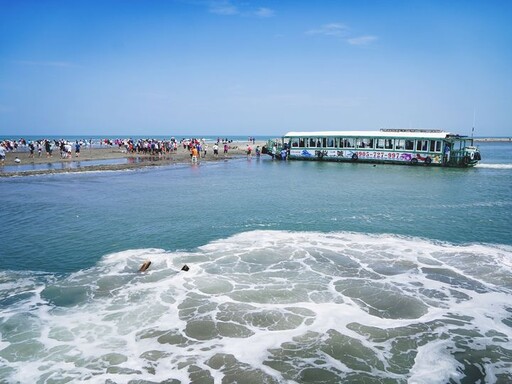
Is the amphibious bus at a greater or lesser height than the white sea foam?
greater

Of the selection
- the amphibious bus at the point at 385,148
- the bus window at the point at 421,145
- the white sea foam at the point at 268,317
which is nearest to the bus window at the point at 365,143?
the amphibious bus at the point at 385,148

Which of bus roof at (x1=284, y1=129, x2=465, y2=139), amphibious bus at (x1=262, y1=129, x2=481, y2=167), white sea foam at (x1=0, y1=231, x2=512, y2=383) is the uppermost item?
bus roof at (x1=284, y1=129, x2=465, y2=139)

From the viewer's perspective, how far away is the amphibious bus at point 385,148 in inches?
1649

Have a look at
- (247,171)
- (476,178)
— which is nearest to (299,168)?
(247,171)

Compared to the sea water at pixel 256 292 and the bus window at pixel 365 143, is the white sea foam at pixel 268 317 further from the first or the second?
the bus window at pixel 365 143

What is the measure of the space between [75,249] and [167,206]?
8171 millimetres

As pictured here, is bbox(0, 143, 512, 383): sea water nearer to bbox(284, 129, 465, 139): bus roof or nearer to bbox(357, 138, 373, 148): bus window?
bbox(284, 129, 465, 139): bus roof

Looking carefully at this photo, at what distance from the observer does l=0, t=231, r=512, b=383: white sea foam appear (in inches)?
302

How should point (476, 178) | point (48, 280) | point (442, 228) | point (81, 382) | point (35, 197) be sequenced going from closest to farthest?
point (81, 382), point (48, 280), point (442, 228), point (35, 197), point (476, 178)

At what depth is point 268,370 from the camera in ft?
24.7

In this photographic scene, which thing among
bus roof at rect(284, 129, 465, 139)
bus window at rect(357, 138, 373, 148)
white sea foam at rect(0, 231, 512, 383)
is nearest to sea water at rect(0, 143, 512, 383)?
white sea foam at rect(0, 231, 512, 383)

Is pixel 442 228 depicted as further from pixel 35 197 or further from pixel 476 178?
pixel 35 197

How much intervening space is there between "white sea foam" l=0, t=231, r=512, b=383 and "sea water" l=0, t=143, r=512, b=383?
46 millimetres

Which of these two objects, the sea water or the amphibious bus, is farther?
the amphibious bus
